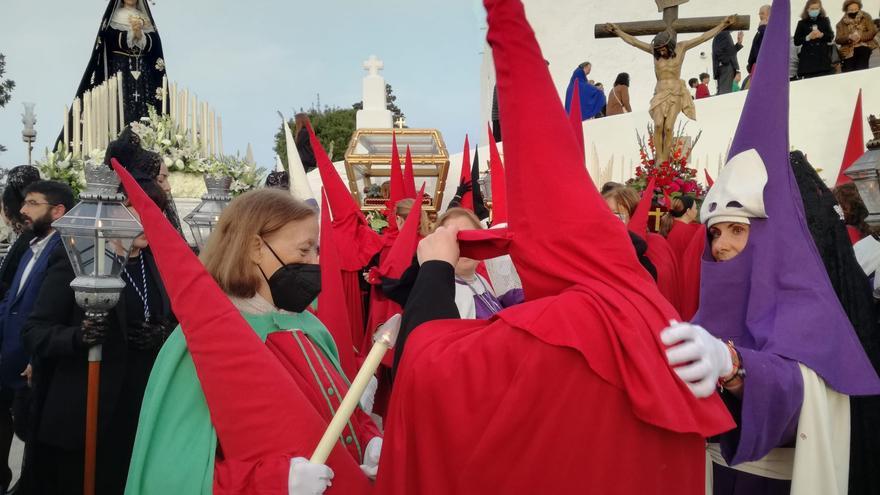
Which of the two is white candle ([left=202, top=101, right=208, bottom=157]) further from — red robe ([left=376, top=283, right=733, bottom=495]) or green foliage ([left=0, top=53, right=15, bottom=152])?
green foliage ([left=0, top=53, right=15, bottom=152])

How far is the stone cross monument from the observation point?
15.2 m

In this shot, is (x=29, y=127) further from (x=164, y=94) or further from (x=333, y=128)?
A: (x=333, y=128)

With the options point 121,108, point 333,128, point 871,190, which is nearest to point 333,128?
point 333,128

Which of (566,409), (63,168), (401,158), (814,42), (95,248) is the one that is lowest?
(566,409)

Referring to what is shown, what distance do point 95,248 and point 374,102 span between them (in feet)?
43.6

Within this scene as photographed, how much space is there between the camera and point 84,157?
20.7 ft

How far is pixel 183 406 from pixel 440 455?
78 cm

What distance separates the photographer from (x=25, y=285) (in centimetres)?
395

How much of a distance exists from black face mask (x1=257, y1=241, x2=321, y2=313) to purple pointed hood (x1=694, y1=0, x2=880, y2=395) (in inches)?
55.2

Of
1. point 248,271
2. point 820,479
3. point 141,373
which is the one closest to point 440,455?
point 248,271

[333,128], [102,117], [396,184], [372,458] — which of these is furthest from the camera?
Answer: [333,128]

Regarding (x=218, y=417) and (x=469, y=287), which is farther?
(x=469, y=287)

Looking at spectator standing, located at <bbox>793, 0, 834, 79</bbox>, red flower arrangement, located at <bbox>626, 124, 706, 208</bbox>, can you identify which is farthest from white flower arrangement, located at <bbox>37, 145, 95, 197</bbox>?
spectator standing, located at <bbox>793, 0, 834, 79</bbox>

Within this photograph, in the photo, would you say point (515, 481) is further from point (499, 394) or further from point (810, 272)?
point (810, 272)
